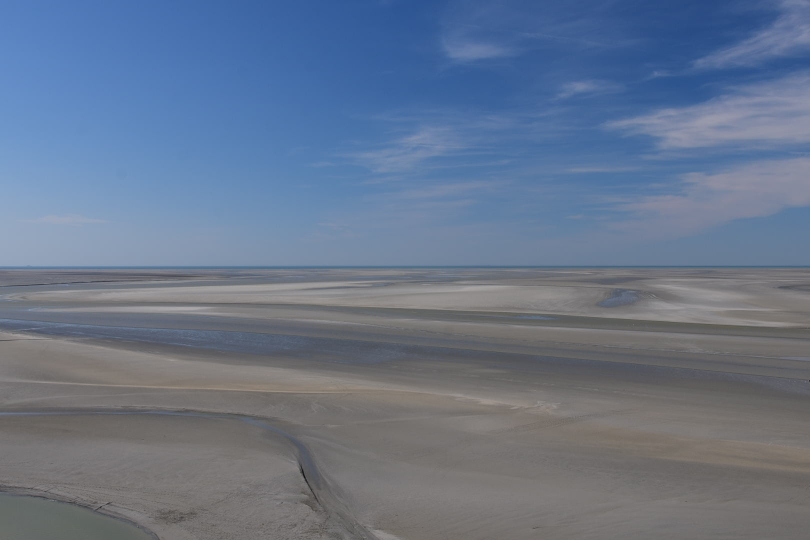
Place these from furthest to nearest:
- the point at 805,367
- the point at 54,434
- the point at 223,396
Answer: the point at 805,367, the point at 223,396, the point at 54,434

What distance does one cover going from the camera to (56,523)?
5.56 m

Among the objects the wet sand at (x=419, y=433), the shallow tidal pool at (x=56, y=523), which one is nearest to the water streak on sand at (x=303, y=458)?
the wet sand at (x=419, y=433)

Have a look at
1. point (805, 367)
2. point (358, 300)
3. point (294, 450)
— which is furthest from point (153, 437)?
point (358, 300)

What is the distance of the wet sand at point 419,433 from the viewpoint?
572cm

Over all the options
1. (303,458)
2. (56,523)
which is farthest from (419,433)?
(56,523)

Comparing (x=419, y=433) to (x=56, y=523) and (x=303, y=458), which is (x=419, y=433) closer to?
(x=303, y=458)

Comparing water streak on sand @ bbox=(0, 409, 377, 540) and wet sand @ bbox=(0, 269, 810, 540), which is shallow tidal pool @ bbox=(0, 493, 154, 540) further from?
water streak on sand @ bbox=(0, 409, 377, 540)

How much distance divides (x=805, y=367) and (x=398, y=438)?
38.2 ft

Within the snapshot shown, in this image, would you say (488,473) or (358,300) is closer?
(488,473)

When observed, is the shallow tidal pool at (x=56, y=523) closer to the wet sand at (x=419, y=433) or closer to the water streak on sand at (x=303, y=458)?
the wet sand at (x=419, y=433)

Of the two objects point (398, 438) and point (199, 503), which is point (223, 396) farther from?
point (199, 503)

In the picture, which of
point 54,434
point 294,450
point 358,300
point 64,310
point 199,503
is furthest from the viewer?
point 358,300

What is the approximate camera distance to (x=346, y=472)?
22.9 ft

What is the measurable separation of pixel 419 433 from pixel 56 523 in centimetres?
477
